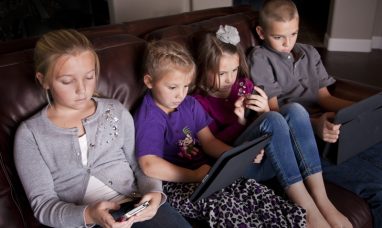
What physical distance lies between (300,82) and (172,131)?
84cm

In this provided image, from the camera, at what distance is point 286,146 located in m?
1.46

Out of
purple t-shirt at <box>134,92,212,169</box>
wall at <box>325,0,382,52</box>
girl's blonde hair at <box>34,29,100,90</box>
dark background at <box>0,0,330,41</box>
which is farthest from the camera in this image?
wall at <box>325,0,382,52</box>

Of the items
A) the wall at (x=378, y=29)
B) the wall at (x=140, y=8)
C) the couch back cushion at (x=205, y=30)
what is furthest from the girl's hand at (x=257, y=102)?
the wall at (x=378, y=29)

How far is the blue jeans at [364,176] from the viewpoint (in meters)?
1.50

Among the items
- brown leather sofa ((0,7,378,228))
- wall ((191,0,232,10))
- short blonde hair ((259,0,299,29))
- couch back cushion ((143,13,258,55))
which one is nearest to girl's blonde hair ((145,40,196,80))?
brown leather sofa ((0,7,378,228))

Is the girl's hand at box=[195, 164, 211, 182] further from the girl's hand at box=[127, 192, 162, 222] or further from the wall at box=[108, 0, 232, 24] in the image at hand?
the wall at box=[108, 0, 232, 24]

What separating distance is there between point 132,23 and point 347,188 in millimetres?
1273

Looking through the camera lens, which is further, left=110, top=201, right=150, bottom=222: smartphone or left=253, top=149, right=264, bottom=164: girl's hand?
left=253, top=149, right=264, bottom=164: girl's hand

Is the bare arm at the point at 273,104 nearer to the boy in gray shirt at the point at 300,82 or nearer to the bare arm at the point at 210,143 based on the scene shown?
the boy in gray shirt at the point at 300,82

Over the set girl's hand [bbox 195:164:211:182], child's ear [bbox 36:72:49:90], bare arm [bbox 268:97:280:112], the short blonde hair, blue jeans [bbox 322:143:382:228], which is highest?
the short blonde hair

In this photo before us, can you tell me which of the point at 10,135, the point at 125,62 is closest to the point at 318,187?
the point at 125,62

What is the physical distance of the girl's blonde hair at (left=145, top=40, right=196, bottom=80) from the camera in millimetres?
1431

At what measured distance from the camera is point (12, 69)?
1.29 meters

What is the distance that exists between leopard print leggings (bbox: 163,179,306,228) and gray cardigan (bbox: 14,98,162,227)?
13cm
